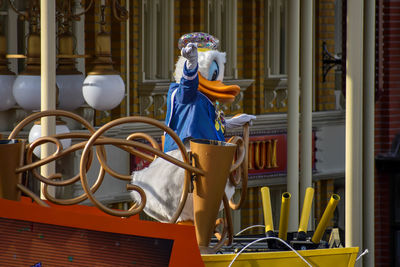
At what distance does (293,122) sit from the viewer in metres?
5.89

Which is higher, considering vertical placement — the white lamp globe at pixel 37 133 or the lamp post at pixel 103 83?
the lamp post at pixel 103 83

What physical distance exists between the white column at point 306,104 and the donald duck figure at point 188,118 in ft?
3.00

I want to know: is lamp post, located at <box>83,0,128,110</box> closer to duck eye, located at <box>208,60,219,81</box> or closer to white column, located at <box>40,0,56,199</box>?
duck eye, located at <box>208,60,219,81</box>

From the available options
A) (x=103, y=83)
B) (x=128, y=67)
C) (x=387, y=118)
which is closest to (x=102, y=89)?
(x=103, y=83)

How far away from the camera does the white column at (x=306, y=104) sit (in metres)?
5.88

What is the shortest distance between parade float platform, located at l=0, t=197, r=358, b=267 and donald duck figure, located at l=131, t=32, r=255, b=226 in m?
0.88

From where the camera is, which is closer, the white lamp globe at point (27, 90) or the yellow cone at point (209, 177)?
the yellow cone at point (209, 177)

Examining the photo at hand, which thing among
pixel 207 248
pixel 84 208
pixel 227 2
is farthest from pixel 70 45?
pixel 227 2

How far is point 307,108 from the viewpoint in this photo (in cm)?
591

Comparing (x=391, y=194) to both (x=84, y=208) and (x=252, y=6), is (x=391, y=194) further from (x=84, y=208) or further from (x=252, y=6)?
(x=84, y=208)

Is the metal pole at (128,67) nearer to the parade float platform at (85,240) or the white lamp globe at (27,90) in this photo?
the white lamp globe at (27,90)

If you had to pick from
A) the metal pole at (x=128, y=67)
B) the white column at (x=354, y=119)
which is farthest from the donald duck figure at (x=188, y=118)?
the metal pole at (x=128, y=67)

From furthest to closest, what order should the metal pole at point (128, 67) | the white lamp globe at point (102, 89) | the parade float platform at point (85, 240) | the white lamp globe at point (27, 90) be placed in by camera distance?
the metal pole at point (128, 67), the white lamp globe at point (102, 89), the white lamp globe at point (27, 90), the parade float platform at point (85, 240)

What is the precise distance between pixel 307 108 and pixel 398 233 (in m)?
5.17
